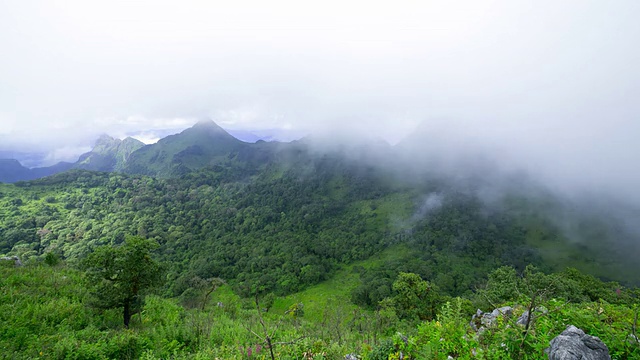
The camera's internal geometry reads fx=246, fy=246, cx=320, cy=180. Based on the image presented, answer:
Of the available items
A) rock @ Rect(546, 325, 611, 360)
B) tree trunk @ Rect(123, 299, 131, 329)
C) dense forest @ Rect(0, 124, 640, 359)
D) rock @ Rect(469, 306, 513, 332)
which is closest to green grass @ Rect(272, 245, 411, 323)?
Answer: dense forest @ Rect(0, 124, 640, 359)

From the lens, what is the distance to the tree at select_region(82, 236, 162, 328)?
1611 cm

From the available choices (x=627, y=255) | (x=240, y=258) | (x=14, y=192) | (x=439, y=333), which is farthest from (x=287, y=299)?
(x=627, y=255)

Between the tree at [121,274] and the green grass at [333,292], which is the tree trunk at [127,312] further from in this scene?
the green grass at [333,292]

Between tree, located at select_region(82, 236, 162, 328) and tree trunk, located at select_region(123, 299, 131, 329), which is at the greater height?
tree, located at select_region(82, 236, 162, 328)

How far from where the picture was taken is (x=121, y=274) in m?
16.4

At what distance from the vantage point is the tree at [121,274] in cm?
1611

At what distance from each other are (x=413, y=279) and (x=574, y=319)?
44.8 m

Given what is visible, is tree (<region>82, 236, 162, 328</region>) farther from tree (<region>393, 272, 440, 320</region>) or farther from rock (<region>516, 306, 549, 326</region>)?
tree (<region>393, 272, 440, 320</region>)

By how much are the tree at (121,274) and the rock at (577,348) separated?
2074 centimetres

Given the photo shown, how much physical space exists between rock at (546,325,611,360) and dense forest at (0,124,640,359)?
9.8 inches

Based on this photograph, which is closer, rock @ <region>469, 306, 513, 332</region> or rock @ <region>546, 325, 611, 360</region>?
rock @ <region>546, 325, 611, 360</region>

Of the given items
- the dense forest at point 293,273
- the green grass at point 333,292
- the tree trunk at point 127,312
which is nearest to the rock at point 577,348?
A: the dense forest at point 293,273

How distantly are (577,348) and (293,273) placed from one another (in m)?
113

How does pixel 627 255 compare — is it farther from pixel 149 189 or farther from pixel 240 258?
pixel 149 189
